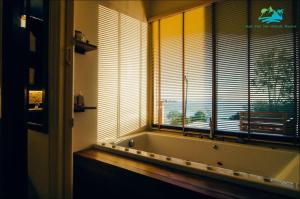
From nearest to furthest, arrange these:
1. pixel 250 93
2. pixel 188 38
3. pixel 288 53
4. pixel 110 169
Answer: pixel 110 169 → pixel 288 53 → pixel 250 93 → pixel 188 38

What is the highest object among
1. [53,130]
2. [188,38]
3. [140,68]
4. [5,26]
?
[188,38]

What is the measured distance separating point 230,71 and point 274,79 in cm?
46

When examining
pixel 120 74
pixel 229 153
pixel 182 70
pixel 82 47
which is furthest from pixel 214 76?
pixel 82 47

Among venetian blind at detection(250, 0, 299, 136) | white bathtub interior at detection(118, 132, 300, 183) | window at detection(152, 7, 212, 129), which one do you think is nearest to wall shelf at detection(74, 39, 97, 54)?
white bathtub interior at detection(118, 132, 300, 183)

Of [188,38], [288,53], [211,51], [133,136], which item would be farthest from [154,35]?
[288,53]

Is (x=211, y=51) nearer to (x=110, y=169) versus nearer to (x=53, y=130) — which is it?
(x=110, y=169)

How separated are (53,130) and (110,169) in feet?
1.73

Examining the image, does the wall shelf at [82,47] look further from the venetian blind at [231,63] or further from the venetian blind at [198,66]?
A: the venetian blind at [231,63]

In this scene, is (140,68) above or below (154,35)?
below

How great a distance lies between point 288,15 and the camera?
202 cm

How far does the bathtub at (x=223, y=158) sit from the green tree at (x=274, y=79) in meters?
0.48

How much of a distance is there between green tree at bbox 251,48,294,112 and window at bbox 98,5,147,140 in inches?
58.6

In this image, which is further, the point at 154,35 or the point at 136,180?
the point at 154,35

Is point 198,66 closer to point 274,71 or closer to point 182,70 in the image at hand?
point 182,70
